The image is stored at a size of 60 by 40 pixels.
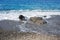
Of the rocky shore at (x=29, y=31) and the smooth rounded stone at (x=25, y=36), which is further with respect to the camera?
the rocky shore at (x=29, y=31)

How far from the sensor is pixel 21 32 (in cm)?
1647

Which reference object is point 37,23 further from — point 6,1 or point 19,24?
point 6,1

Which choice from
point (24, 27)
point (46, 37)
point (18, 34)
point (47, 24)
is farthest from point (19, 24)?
point (46, 37)

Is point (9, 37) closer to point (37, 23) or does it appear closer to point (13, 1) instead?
point (37, 23)

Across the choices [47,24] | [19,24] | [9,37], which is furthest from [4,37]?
[47,24]

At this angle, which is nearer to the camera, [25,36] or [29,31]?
[25,36]

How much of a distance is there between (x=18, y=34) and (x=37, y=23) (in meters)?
4.72

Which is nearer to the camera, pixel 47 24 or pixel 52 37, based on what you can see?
pixel 52 37

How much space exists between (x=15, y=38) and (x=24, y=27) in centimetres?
381

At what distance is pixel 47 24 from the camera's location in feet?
65.9

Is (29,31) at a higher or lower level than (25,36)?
lower

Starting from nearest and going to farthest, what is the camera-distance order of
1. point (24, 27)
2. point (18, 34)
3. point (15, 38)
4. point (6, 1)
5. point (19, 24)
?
1. point (15, 38)
2. point (18, 34)
3. point (24, 27)
4. point (19, 24)
5. point (6, 1)

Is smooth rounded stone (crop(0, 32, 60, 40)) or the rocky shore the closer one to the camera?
smooth rounded stone (crop(0, 32, 60, 40))

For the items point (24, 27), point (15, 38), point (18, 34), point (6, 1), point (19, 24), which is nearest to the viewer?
point (15, 38)
